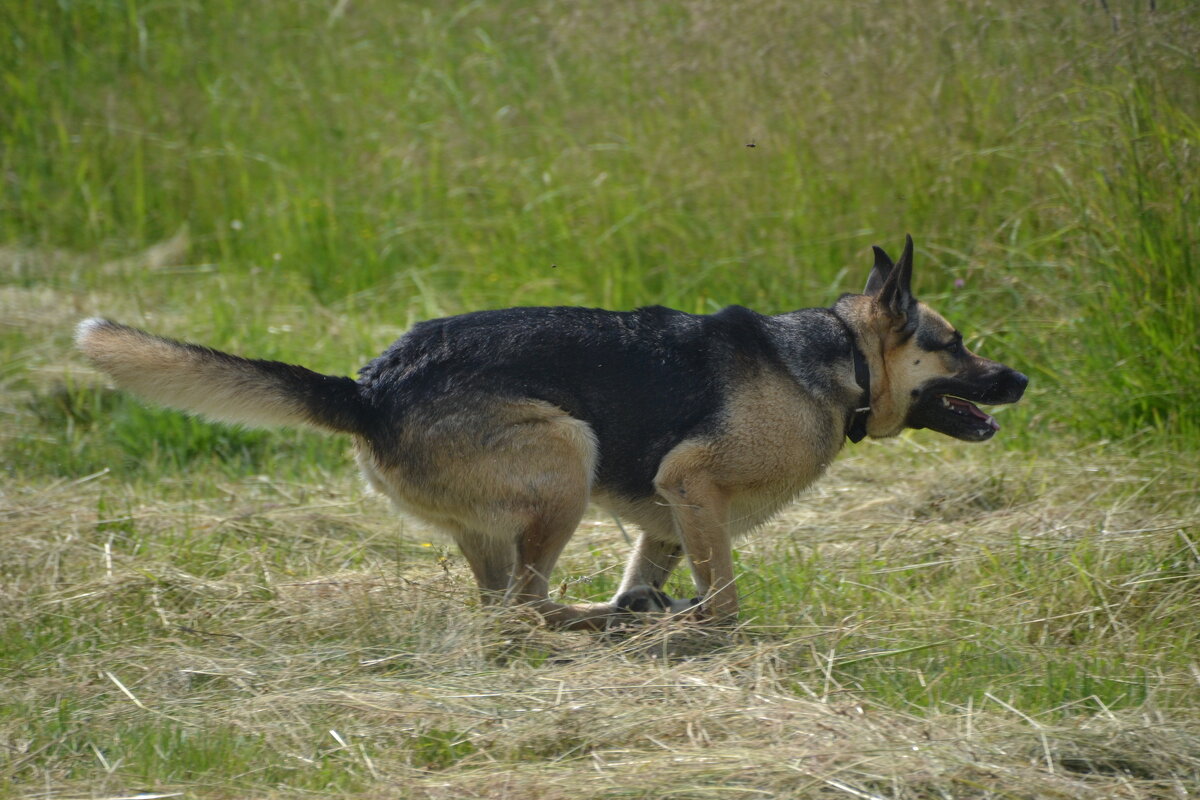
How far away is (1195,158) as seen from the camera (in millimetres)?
5711

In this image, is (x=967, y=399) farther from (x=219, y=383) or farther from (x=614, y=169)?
(x=614, y=169)

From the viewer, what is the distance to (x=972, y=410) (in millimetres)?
4746

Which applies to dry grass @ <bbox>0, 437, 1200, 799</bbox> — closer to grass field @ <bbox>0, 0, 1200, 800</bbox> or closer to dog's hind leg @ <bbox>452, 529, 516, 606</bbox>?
grass field @ <bbox>0, 0, 1200, 800</bbox>

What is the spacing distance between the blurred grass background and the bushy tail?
2739mm

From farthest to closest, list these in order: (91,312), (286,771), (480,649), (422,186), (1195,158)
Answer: (422,186), (91,312), (1195,158), (480,649), (286,771)

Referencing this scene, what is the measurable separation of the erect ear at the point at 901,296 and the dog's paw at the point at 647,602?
4.24ft

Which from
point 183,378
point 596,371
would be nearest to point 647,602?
point 596,371

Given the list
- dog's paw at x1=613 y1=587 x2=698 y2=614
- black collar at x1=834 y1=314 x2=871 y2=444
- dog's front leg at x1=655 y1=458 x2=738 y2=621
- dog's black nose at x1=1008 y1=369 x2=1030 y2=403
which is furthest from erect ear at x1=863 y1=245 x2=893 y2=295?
dog's paw at x1=613 y1=587 x2=698 y2=614

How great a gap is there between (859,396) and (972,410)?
0.49 meters

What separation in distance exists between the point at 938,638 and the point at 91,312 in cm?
558

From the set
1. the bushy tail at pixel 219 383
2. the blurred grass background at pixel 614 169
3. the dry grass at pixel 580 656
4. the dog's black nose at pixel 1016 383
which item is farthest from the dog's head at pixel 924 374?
the bushy tail at pixel 219 383

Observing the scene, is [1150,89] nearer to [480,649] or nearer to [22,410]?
[480,649]

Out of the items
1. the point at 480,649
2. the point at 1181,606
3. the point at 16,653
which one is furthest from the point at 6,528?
the point at 1181,606

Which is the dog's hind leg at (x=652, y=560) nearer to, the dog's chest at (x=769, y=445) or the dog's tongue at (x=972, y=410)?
the dog's chest at (x=769, y=445)
